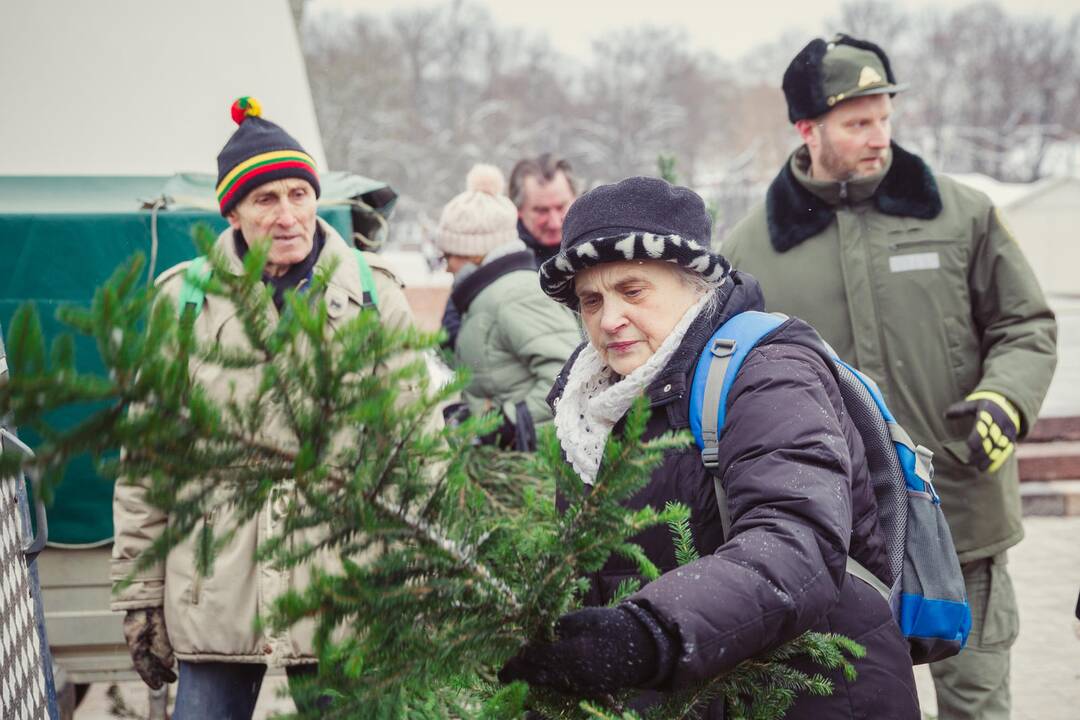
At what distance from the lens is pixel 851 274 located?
364cm

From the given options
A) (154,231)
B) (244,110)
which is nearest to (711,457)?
(244,110)

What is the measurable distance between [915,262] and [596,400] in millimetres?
1924

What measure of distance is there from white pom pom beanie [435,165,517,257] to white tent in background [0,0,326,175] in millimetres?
1703

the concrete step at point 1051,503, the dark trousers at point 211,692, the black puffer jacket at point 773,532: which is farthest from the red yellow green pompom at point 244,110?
the concrete step at point 1051,503

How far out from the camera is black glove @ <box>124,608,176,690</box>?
9.96 ft

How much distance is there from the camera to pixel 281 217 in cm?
320

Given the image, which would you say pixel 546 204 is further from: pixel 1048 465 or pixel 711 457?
pixel 1048 465

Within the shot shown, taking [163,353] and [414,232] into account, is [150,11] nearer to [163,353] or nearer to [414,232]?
[163,353]

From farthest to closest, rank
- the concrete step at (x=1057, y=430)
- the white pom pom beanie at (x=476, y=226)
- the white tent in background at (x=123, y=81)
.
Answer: the concrete step at (x=1057, y=430) < the white tent in background at (x=123, y=81) < the white pom pom beanie at (x=476, y=226)

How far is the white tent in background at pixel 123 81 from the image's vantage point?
539 cm

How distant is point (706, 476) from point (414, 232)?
132 ft

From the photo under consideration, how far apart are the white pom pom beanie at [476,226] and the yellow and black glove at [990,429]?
86.8 inches

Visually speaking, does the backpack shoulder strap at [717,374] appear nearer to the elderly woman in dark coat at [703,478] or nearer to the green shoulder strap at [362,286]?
the elderly woman in dark coat at [703,478]

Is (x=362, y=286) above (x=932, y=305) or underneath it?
above
